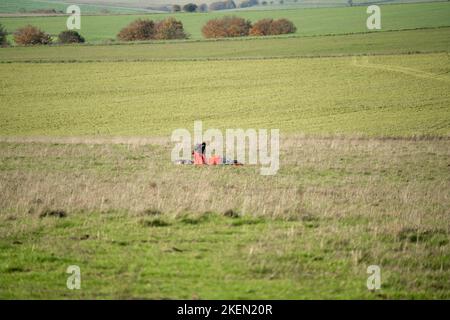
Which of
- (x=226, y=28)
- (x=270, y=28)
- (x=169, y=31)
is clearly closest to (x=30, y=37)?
(x=169, y=31)

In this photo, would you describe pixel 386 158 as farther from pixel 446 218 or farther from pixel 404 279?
pixel 404 279

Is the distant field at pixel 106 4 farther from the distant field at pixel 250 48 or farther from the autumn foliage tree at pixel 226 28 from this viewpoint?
the distant field at pixel 250 48

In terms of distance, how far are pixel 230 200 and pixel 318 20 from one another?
96.3 metres

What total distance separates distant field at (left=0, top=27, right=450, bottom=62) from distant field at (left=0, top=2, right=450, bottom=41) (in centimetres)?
918

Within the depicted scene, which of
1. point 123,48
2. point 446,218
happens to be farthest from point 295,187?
point 123,48

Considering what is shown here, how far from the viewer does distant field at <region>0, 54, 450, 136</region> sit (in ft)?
132

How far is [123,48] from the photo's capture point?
77.7 m

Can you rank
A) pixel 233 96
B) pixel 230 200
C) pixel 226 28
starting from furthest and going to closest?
pixel 226 28 < pixel 233 96 < pixel 230 200

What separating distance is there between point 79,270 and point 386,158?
54.3ft

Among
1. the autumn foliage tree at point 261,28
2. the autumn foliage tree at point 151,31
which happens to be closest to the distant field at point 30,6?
the autumn foliage tree at point 151,31

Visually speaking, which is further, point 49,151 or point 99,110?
point 99,110

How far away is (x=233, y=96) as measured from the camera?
51.1 m
